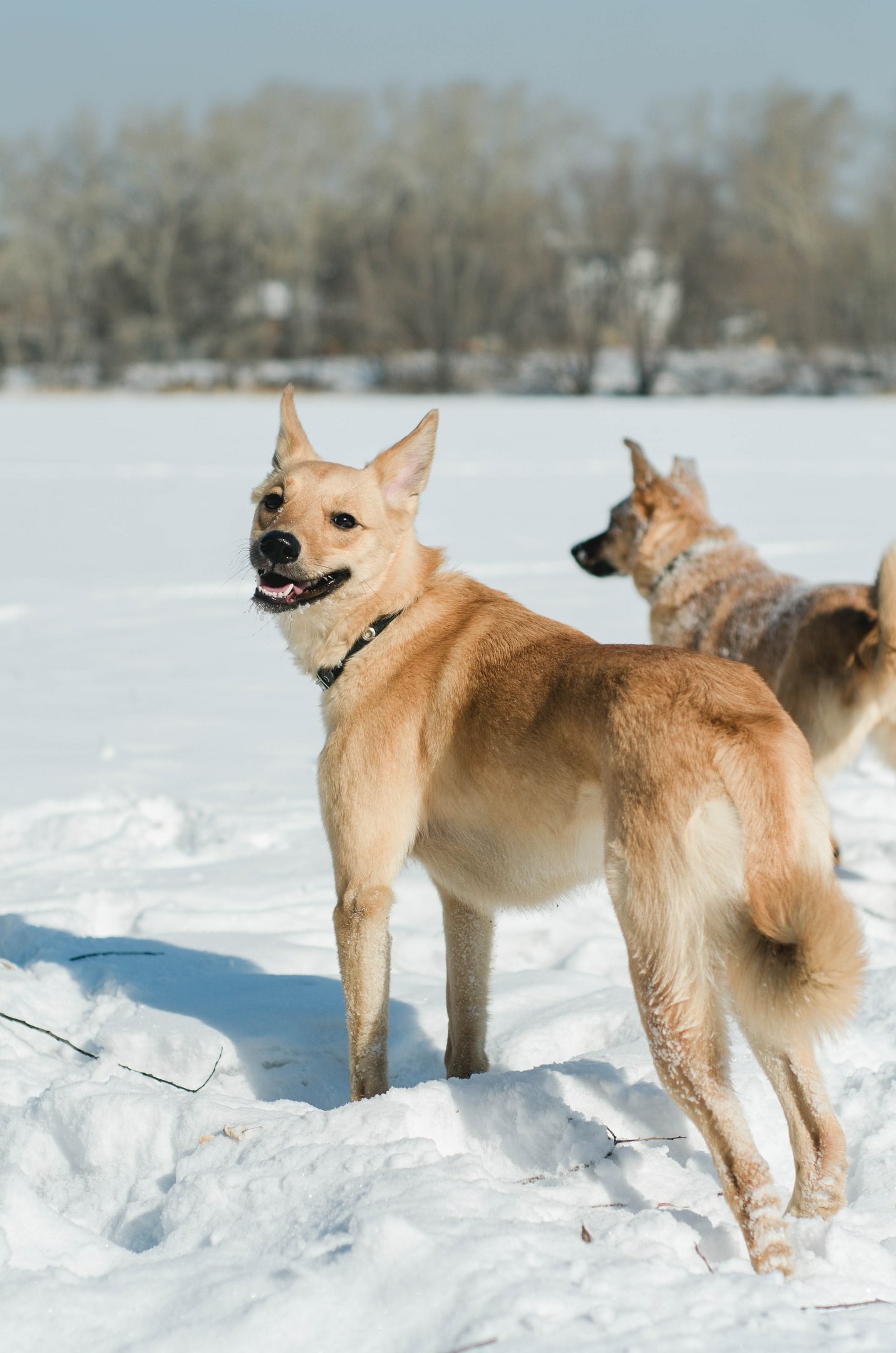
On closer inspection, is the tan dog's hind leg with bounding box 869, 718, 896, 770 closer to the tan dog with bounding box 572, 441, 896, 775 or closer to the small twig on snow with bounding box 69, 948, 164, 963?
the tan dog with bounding box 572, 441, 896, 775

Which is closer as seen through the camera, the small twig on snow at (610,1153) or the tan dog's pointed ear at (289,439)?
the small twig on snow at (610,1153)

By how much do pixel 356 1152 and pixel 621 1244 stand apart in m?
0.58

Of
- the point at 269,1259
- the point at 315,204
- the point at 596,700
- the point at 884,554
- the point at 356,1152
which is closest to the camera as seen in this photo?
the point at 269,1259

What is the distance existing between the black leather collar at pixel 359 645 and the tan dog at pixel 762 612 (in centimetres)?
179

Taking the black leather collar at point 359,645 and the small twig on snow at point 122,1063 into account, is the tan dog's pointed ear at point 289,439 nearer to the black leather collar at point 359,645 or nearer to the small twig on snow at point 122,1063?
the black leather collar at point 359,645

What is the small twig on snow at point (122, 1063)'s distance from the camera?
3.35 metres

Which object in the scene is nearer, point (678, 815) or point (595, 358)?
point (678, 815)

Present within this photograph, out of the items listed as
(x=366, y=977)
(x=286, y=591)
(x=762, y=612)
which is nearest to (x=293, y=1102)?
(x=366, y=977)

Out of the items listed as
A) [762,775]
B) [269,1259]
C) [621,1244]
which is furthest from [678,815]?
[269,1259]

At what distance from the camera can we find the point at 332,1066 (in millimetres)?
3699

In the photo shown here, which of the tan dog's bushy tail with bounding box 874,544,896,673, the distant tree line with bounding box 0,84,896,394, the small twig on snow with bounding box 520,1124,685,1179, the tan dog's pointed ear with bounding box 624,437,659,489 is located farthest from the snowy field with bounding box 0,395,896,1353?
the distant tree line with bounding box 0,84,896,394

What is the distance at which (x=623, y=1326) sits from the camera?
2053mm

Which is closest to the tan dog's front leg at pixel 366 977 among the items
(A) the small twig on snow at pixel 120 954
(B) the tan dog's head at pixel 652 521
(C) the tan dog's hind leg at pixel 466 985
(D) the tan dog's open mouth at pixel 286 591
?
(C) the tan dog's hind leg at pixel 466 985

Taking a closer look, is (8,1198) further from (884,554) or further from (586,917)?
(884,554)
